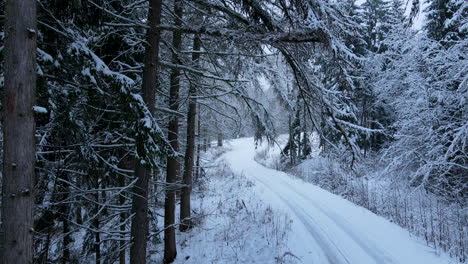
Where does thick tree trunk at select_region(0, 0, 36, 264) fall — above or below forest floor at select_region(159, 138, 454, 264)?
above

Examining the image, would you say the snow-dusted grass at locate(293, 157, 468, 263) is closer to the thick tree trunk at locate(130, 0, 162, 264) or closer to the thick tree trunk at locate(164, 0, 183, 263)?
the thick tree trunk at locate(164, 0, 183, 263)

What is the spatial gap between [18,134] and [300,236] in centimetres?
626

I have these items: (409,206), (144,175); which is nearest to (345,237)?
(409,206)

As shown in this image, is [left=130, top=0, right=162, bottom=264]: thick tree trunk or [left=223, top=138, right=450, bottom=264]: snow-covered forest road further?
[left=223, top=138, right=450, bottom=264]: snow-covered forest road

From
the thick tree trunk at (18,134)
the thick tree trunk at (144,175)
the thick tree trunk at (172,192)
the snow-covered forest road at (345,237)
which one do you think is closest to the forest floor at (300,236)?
the snow-covered forest road at (345,237)

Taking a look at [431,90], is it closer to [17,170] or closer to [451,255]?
[451,255]

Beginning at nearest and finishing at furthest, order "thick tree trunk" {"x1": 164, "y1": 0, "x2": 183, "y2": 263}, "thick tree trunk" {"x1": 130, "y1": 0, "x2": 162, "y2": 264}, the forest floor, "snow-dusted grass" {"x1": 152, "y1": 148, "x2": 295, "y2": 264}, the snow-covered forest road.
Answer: "thick tree trunk" {"x1": 130, "y1": 0, "x2": 162, "y2": 264} → the snow-covered forest road → the forest floor → "snow-dusted grass" {"x1": 152, "y1": 148, "x2": 295, "y2": 264} → "thick tree trunk" {"x1": 164, "y1": 0, "x2": 183, "y2": 263}

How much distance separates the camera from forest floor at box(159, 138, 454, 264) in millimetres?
5371

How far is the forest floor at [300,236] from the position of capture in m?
5.37

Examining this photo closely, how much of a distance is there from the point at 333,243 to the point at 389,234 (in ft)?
4.86

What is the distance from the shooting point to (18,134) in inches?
95.2

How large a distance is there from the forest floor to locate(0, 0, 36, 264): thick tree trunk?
4833 mm

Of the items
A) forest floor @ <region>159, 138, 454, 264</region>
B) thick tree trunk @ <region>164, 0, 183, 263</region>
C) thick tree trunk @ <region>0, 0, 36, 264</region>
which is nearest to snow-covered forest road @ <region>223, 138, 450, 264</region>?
forest floor @ <region>159, 138, 454, 264</region>

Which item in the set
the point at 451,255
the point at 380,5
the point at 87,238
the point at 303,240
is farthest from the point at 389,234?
the point at 380,5
